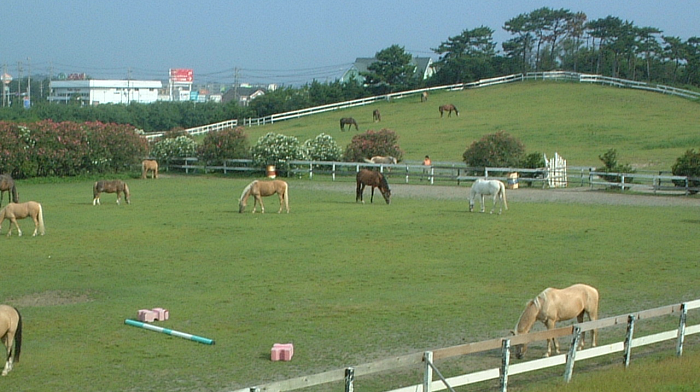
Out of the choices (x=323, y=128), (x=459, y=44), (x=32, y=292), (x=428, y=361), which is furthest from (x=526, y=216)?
(x=459, y=44)

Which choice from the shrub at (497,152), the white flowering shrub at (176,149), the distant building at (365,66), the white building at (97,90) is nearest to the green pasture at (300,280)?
the shrub at (497,152)

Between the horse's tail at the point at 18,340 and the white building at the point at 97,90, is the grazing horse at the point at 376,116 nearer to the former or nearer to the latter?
the horse's tail at the point at 18,340

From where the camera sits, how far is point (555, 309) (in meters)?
10.7

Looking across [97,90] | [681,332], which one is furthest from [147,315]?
[97,90]

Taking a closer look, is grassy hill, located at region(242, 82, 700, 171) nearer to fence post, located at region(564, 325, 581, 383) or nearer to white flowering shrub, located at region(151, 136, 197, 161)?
white flowering shrub, located at region(151, 136, 197, 161)

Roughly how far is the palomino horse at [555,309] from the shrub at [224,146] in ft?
123

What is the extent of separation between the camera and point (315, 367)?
10.3 metres

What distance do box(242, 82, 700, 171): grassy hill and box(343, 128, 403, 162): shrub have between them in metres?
5.22

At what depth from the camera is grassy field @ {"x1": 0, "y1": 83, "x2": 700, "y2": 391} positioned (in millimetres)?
10609

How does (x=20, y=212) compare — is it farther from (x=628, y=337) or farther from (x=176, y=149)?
(x=176, y=149)

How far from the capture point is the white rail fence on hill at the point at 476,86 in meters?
75.8

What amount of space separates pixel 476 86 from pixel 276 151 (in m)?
49.3

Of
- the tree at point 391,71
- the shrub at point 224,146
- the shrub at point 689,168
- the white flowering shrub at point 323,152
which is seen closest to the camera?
the shrub at point 689,168

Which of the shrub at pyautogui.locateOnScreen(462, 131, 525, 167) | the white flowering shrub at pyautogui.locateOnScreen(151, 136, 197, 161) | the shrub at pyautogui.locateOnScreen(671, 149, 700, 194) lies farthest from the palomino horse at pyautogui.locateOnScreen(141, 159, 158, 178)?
the shrub at pyautogui.locateOnScreen(671, 149, 700, 194)
